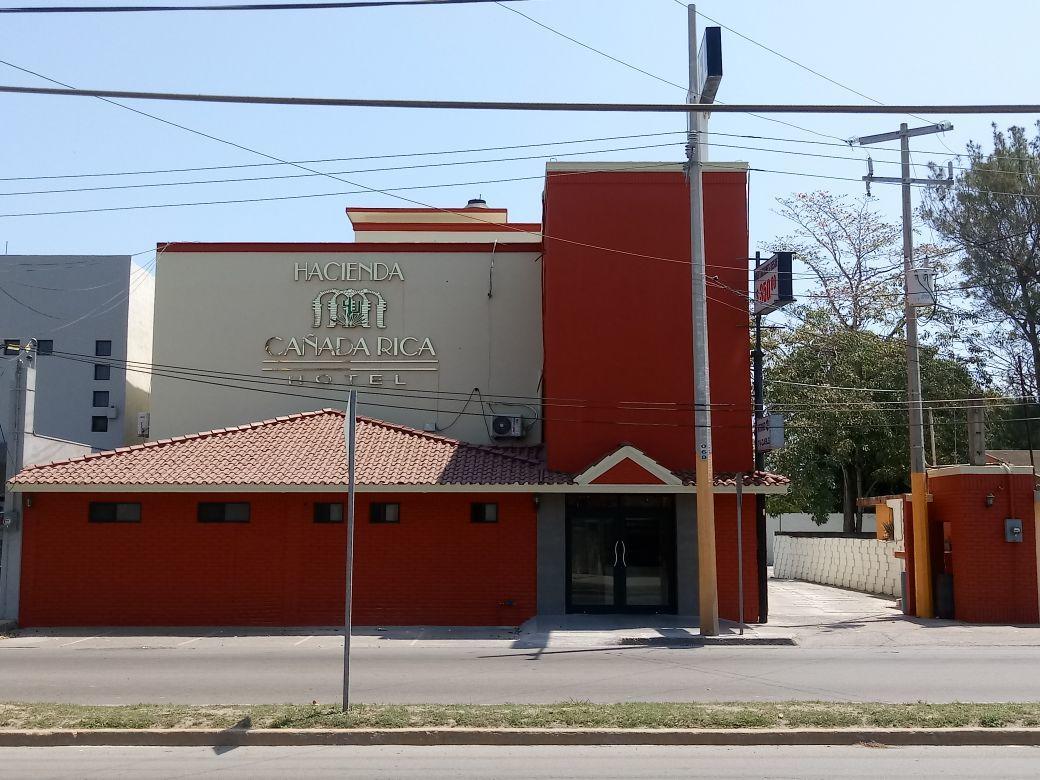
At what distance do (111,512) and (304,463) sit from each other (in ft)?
13.2

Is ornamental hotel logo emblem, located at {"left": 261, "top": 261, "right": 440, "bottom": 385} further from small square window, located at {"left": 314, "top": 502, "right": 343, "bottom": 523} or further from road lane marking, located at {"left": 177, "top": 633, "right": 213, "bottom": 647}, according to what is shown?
road lane marking, located at {"left": 177, "top": 633, "right": 213, "bottom": 647}

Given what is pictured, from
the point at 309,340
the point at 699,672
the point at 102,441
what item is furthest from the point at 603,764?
the point at 102,441

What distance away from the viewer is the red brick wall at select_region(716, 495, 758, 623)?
2291cm

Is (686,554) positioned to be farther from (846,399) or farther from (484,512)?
(846,399)

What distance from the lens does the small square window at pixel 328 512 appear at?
75.0 feet

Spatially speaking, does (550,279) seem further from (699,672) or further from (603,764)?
(603,764)

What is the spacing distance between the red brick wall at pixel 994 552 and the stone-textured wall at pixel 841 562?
443 centimetres

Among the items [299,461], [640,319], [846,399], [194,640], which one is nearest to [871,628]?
[640,319]

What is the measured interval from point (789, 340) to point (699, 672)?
92.7 ft

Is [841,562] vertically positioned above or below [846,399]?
below

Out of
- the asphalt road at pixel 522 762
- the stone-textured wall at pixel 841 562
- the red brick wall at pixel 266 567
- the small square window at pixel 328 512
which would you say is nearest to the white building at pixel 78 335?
the red brick wall at pixel 266 567

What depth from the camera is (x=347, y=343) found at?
2884cm

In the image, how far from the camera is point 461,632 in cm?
2166

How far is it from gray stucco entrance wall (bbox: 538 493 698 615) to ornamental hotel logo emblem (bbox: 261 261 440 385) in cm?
726
